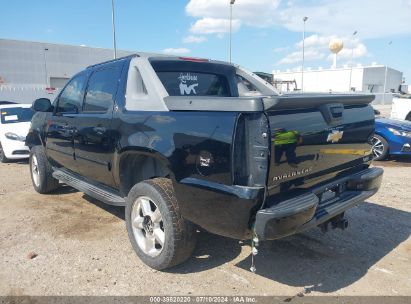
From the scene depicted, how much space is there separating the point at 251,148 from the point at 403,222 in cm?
319

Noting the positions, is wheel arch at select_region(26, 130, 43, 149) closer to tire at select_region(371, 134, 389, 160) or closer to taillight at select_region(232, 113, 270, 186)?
taillight at select_region(232, 113, 270, 186)

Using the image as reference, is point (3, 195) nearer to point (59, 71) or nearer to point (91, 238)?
point (91, 238)

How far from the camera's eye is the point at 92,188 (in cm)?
432

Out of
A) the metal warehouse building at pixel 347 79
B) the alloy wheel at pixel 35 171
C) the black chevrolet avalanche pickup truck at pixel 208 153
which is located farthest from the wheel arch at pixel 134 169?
the metal warehouse building at pixel 347 79

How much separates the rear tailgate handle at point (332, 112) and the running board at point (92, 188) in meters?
2.13

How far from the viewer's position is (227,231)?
9.02 feet

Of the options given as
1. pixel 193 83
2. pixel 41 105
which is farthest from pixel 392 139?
pixel 41 105

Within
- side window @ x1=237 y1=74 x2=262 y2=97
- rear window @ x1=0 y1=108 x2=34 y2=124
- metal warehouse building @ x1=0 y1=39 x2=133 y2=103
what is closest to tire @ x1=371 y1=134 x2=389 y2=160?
side window @ x1=237 y1=74 x2=262 y2=97

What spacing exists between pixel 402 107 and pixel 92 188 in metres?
12.2

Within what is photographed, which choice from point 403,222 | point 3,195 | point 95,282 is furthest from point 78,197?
point 403,222

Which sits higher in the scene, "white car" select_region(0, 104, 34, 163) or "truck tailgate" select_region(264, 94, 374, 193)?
"truck tailgate" select_region(264, 94, 374, 193)

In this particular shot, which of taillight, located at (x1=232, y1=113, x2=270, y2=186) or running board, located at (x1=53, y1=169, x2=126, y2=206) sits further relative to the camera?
running board, located at (x1=53, y1=169, x2=126, y2=206)

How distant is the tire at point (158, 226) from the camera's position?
10.3 ft

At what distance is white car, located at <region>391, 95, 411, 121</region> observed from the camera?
42.4 ft
